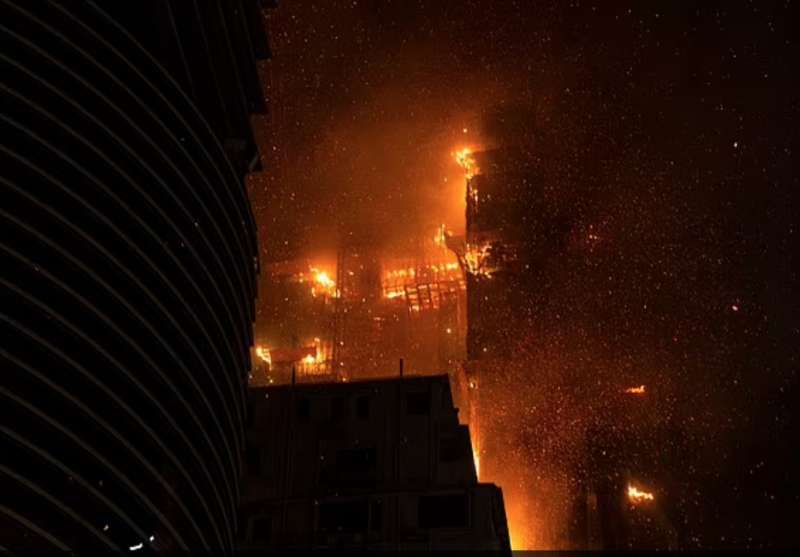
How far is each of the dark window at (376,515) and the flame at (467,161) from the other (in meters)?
35.6

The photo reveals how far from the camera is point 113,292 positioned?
63.6 ft

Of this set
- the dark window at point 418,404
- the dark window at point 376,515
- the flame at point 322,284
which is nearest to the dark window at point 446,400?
the dark window at point 418,404

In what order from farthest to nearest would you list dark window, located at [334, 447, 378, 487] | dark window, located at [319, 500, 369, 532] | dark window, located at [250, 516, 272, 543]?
1. dark window, located at [334, 447, 378, 487]
2. dark window, located at [250, 516, 272, 543]
3. dark window, located at [319, 500, 369, 532]

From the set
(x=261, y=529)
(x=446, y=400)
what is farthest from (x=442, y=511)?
(x=261, y=529)

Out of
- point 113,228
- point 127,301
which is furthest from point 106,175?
point 127,301

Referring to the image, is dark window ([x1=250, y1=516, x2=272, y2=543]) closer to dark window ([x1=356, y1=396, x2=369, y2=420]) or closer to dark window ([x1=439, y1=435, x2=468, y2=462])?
dark window ([x1=356, y1=396, x2=369, y2=420])

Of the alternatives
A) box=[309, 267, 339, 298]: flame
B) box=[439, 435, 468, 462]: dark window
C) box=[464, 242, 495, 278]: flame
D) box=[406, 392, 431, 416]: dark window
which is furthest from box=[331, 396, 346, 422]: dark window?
box=[309, 267, 339, 298]: flame

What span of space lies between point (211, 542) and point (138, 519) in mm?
3874

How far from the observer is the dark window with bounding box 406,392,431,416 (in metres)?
40.0

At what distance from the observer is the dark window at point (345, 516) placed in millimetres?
37812

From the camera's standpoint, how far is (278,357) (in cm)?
6431

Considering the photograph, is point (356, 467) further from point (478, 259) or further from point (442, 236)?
point (442, 236)

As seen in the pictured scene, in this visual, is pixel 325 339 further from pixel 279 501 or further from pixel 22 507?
pixel 22 507

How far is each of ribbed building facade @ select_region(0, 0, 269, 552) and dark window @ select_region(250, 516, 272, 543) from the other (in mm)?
13739
